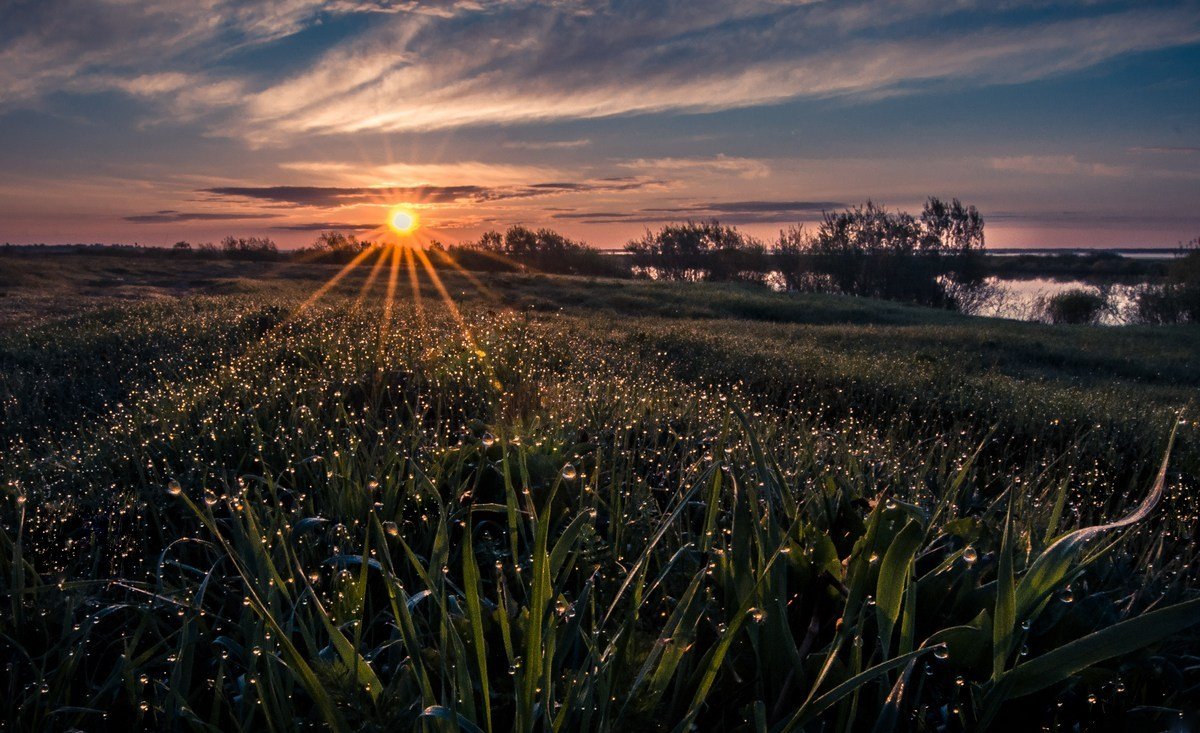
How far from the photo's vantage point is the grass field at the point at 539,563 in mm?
1509

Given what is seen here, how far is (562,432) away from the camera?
343 centimetres

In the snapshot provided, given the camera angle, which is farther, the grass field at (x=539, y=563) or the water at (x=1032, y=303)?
the water at (x=1032, y=303)

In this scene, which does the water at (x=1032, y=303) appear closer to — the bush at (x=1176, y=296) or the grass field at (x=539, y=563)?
the bush at (x=1176, y=296)

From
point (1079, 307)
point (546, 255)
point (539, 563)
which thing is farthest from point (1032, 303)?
point (539, 563)

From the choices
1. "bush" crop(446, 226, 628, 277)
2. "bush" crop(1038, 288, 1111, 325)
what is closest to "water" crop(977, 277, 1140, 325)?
"bush" crop(1038, 288, 1111, 325)

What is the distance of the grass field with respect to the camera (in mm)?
1509

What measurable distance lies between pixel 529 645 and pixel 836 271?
2078 inches

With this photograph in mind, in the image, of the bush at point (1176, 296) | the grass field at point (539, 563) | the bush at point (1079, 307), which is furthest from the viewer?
the bush at point (1079, 307)

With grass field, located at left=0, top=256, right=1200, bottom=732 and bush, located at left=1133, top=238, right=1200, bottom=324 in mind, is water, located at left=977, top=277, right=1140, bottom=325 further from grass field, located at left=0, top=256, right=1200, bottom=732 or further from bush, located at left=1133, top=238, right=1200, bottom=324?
grass field, located at left=0, top=256, right=1200, bottom=732

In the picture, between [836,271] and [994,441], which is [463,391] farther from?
[836,271]

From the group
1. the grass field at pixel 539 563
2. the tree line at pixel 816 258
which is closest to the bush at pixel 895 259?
the tree line at pixel 816 258

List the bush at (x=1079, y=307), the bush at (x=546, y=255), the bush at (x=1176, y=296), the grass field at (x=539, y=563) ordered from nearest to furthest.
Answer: the grass field at (x=539, y=563) → the bush at (x=1176, y=296) → the bush at (x=1079, y=307) → the bush at (x=546, y=255)

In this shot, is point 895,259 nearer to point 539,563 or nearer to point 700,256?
point 700,256

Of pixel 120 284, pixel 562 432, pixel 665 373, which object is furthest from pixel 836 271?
pixel 562 432
